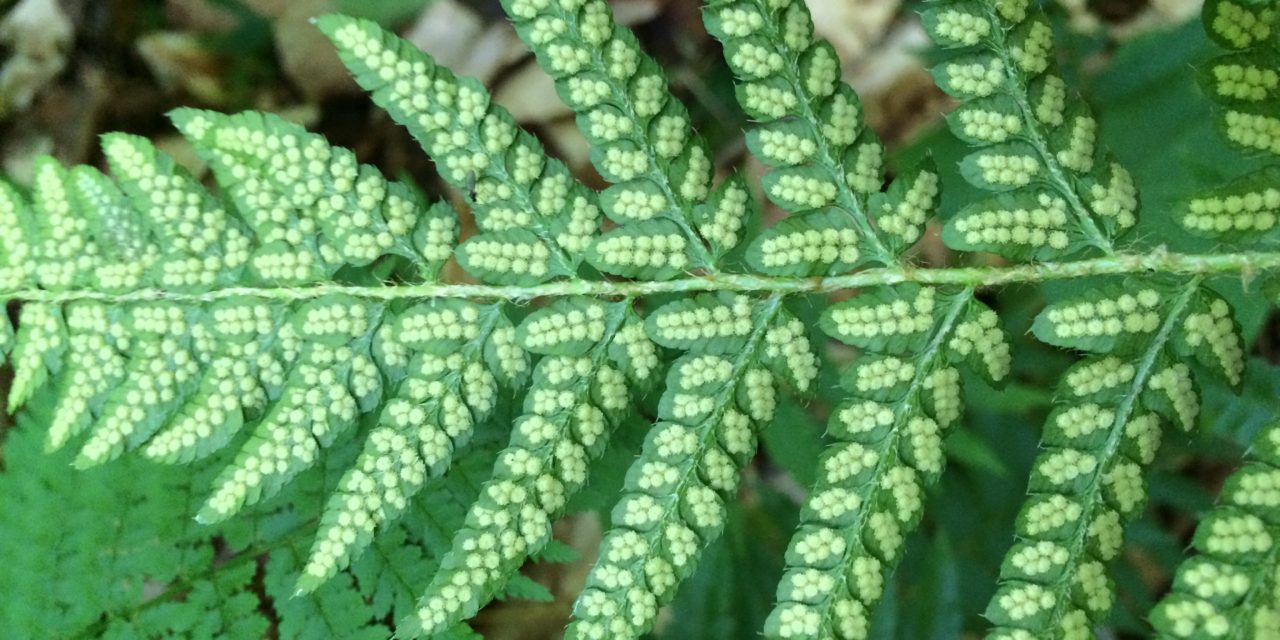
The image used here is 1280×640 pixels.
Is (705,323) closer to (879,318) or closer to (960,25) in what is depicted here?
(879,318)

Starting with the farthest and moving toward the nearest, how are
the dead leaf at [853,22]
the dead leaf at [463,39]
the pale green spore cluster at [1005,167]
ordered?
1. the dead leaf at [853,22]
2. the dead leaf at [463,39]
3. the pale green spore cluster at [1005,167]

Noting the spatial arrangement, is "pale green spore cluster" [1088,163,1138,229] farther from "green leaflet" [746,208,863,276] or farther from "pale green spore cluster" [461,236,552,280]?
"pale green spore cluster" [461,236,552,280]

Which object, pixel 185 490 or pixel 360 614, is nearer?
pixel 360 614

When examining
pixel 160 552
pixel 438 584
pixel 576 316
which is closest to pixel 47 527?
pixel 160 552

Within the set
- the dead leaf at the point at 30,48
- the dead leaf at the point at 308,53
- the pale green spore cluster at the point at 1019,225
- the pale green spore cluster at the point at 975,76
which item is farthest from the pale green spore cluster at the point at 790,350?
the dead leaf at the point at 30,48

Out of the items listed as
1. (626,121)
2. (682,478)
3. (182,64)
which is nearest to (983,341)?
(682,478)

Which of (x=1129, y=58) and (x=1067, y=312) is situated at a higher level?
(x=1129, y=58)

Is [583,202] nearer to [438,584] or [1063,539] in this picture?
[438,584]

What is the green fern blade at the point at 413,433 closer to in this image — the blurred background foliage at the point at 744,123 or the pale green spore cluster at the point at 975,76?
the blurred background foliage at the point at 744,123
